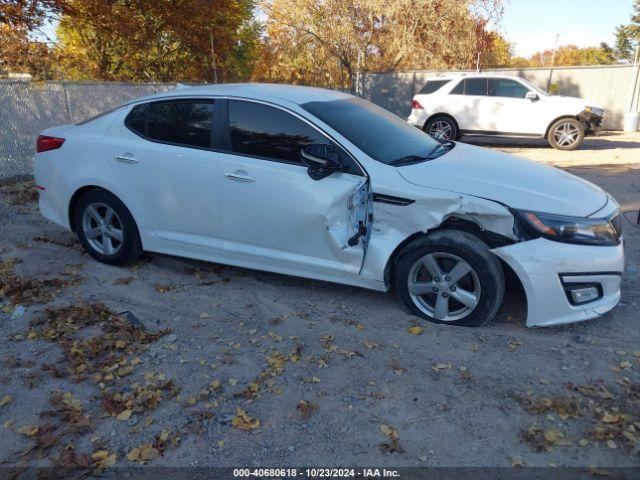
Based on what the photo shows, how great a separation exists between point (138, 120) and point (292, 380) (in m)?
2.83

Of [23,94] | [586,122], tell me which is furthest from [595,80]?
[23,94]

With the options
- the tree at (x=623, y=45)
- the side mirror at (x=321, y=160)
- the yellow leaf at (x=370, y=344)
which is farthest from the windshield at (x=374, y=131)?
the tree at (x=623, y=45)

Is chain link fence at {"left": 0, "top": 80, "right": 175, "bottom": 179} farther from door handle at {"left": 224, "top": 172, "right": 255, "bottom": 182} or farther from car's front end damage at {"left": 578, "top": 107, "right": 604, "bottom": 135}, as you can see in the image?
car's front end damage at {"left": 578, "top": 107, "right": 604, "bottom": 135}

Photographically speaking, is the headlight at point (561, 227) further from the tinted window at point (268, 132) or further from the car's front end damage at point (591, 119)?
the car's front end damage at point (591, 119)

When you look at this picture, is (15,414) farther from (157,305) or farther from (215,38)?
(215,38)

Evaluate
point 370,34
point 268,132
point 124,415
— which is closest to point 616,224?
point 268,132

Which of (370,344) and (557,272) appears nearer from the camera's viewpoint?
(557,272)

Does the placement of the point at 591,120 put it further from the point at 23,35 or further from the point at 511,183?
the point at 23,35

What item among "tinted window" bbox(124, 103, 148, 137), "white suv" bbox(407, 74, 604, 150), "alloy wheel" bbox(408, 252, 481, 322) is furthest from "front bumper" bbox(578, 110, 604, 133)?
"tinted window" bbox(124, 103, 148, 137)

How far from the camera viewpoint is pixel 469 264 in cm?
354

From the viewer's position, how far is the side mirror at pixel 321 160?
12.4ft

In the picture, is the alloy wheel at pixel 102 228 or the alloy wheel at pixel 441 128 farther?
the alloy wheel at pixel 441 128

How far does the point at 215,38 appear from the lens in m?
16.9

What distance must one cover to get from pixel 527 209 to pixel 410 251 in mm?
814
